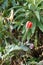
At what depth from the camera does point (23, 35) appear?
203 centimetres

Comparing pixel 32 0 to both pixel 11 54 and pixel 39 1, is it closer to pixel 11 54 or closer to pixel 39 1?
pixel 39 1

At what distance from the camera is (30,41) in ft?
6.77

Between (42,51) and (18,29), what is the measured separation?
0.99ft

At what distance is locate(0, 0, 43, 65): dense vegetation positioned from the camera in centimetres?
194

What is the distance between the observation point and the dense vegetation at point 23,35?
6.35ft

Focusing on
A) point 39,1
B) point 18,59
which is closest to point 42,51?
point 18,59

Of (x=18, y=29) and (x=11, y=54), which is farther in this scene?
(x=18, y=29)

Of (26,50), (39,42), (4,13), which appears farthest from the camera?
(4,13)

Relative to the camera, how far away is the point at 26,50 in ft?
6.32

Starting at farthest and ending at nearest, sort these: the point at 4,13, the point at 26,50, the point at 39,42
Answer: the point at 4,13 → the point at 39,42 → the point at 26,50

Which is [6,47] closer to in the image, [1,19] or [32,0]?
[1,19]

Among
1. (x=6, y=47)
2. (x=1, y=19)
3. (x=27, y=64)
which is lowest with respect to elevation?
(x=27, y=64)

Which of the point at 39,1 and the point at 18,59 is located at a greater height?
the point at 39,1

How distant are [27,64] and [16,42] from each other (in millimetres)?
217
